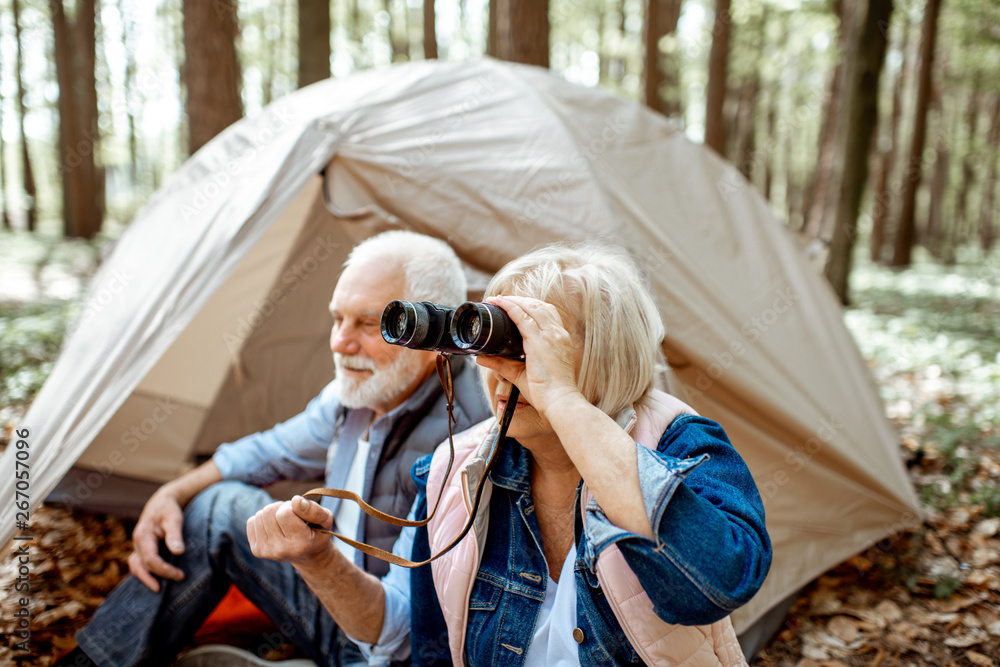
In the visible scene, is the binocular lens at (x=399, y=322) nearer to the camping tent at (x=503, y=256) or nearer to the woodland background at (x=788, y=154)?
the camping tent at (x=503, y=256)

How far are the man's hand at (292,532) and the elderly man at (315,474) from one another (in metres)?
0.56

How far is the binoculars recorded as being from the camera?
4.18 ft

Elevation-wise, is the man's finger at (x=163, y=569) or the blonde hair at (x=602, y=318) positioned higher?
the blonde hair at (x=602, y=318)

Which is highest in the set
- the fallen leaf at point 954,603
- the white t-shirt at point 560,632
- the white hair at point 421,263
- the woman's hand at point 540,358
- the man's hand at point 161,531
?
the woman's hand at point 540,358

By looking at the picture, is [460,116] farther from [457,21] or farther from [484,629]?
[457,21]

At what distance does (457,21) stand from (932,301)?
14.0 meters

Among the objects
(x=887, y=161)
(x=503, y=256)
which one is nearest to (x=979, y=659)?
(x=503, y=256)

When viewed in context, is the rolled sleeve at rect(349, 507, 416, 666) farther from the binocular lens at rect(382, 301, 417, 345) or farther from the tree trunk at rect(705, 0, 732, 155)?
the tree trunk at rect(705, 0, 732, 155)

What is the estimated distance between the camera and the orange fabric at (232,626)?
2.46 meters

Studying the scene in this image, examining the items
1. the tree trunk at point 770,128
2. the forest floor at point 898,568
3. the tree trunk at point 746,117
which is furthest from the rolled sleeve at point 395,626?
the tree trunk at point 770,128

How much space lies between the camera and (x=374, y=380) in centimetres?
218

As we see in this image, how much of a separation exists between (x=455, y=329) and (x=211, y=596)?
1.35 m

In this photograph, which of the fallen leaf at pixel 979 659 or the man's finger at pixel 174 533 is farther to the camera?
the fallen leaf at pixel 979 659

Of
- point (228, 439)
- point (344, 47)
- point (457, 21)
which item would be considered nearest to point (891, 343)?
point (228, 439)
